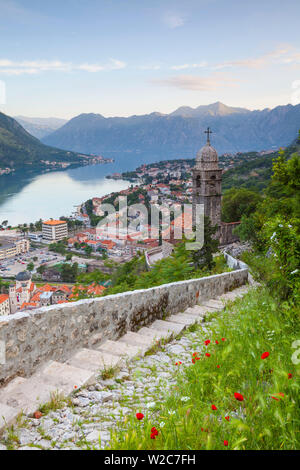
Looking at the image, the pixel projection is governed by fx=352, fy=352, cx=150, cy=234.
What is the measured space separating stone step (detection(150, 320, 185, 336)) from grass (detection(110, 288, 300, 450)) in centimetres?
111

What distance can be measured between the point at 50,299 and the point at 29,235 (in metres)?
30.0

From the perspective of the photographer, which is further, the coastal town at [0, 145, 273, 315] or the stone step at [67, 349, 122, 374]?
the coastal town at [0, 145, 273, 315]

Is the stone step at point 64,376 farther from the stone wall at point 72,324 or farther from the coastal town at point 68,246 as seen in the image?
the coastal town at point 68,246

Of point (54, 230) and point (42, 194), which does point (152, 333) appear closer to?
point (54, 230)

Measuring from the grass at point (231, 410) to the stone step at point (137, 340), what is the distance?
2.72ft

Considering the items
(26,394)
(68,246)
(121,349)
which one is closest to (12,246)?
(68,246)

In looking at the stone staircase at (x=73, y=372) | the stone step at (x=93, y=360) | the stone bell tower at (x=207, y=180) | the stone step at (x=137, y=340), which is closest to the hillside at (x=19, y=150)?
the stone bell tower at (x=207, y=180)

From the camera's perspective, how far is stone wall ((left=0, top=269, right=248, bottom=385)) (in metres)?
2.53

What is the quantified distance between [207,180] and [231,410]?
2106 centimetres

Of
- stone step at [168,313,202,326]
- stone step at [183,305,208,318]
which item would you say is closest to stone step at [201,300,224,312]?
stone step at [183,305,208,318]

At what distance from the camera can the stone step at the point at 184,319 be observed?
4.18 metres

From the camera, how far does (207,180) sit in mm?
22234

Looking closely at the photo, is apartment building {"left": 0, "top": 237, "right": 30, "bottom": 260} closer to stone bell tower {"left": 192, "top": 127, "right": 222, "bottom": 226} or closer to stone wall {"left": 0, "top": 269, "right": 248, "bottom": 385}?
stone bell tower {"left": 192, "top": 127, "right": 222, "bottom": 226}
